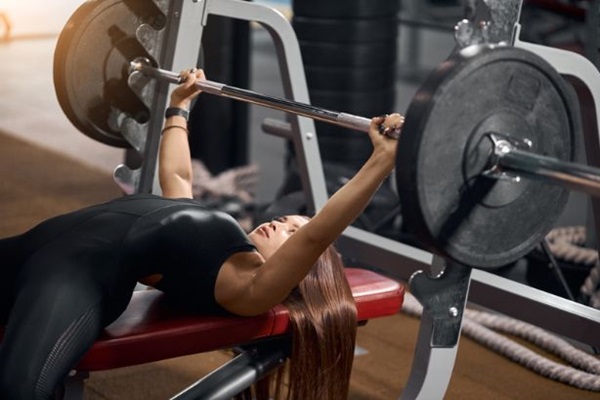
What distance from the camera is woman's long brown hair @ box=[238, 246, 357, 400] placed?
6.70 ft

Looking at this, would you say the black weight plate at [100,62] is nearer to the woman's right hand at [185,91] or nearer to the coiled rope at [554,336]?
the woman's right hand at [185,91]

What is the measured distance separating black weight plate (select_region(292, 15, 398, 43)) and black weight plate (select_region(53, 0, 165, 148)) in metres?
0.98

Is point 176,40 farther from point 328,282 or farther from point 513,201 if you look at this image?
point 513,201

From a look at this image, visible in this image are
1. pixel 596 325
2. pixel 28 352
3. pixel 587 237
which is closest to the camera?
pixel 28 352

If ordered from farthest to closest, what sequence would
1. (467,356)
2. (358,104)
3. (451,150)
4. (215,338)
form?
1. (358,104)
2. (467,356)
3. (215,338)
4. (451,150)

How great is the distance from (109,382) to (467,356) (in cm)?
91

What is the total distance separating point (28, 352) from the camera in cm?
180

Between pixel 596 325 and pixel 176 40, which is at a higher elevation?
pixel 176 40

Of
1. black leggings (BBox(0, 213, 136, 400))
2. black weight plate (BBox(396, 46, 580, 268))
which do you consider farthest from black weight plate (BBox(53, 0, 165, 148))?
black weight plate (BBox(396, 46, 580, 268))

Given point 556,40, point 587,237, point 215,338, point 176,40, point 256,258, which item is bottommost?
point 556,40

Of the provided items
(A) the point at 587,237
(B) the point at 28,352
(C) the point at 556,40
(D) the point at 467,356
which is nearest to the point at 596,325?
(D) the point at 467,356

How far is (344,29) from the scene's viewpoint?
3.51 metres

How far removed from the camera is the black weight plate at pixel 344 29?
350 centimetres

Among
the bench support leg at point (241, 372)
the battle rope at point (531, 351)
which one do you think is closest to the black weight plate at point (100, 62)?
the bench support leg at point (241, 372)
